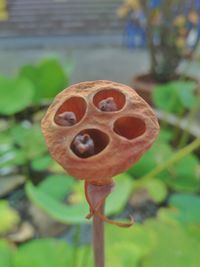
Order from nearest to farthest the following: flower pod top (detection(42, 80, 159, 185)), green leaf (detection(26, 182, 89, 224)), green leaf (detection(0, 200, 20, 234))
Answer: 1. flower pod top (detection(42, 80, 159, 185))
2. green leaf (detection(26, 182, 89, 224))
3. green leaf (detection(0, 200, 20, 234))

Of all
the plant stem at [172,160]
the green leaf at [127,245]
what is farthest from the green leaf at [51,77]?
the green leaf at [127,245]

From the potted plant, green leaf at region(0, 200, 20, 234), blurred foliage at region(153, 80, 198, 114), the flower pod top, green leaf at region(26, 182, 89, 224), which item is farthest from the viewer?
the potted plant

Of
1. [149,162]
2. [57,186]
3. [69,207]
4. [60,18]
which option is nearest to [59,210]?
[69,207]

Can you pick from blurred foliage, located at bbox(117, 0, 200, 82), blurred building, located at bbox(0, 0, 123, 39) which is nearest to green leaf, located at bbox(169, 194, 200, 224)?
blurred foliage, located at bbox(117, 0, 200, 82)

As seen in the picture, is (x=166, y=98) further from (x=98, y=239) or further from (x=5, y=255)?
(x=98, y=239)

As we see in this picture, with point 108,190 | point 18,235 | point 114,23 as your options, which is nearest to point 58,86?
point 18,235

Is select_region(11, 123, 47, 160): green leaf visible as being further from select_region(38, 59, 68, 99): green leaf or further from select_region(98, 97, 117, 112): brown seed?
select_region(98, 97, 117, 112): brown seed

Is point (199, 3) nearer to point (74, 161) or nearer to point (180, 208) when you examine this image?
point (180, 208)
